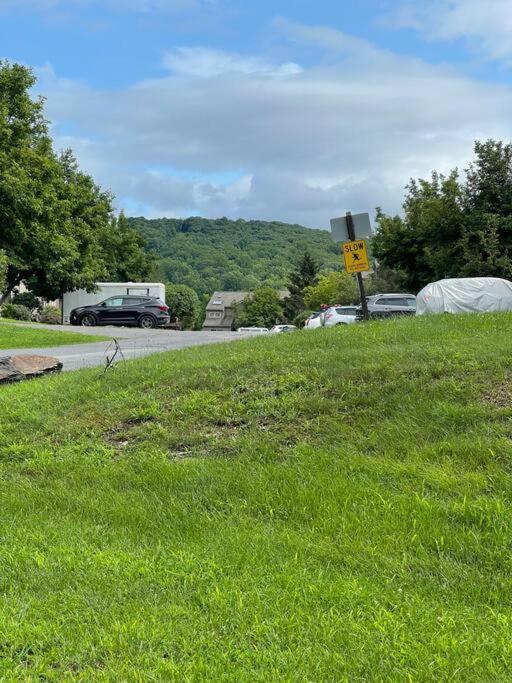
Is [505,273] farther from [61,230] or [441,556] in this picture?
[441,556]

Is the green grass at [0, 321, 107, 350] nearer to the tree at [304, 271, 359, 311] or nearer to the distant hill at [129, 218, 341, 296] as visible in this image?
the tree at [304, 271, 359, 311]

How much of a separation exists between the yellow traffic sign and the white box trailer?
2924cm

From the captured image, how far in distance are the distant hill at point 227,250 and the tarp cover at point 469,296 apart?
78.3 metres

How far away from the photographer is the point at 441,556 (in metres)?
3.28

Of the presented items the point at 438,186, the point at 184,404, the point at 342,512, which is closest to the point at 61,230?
the point at 438,186

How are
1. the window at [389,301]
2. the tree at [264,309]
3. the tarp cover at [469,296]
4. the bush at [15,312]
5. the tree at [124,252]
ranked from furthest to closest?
the tree at [264,309] → the tree at [124,252] → the bush at [15,312] → the window at [389,301] → the tarp cover at [469,296]

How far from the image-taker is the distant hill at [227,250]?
4154 inches

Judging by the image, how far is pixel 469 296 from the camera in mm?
20125

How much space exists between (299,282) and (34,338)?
63.5 metres

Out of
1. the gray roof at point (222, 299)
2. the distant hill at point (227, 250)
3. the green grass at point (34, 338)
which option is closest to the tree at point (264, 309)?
the distant hill at point (227, 250)

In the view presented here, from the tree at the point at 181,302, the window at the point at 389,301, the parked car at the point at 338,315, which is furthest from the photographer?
the tree at the point at 181,302

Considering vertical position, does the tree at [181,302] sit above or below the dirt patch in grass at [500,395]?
above

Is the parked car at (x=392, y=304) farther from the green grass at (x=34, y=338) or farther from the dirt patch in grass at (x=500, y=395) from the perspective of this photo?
the dirt patch in grass at (x=500, y=395)

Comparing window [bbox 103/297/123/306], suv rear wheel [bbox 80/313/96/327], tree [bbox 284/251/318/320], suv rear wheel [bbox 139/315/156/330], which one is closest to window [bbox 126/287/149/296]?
suv rear wheel [bbox 80/313/96/327]
